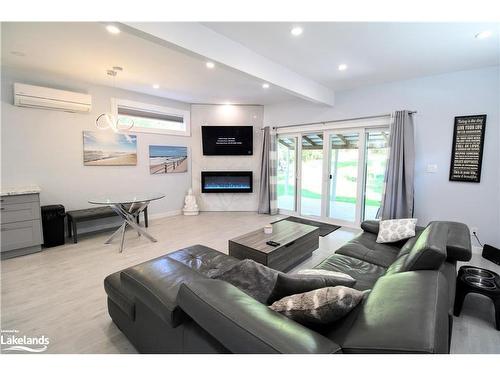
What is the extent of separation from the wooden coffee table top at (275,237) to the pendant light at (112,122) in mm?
2568

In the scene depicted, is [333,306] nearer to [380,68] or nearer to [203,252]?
[203,252]

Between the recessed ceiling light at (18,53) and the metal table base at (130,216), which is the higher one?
the recessed ceiling light at (18,53)

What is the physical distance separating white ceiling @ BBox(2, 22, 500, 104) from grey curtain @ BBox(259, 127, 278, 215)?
1.82 m

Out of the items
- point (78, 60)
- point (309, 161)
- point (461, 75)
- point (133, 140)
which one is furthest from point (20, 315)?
point (461, 75)

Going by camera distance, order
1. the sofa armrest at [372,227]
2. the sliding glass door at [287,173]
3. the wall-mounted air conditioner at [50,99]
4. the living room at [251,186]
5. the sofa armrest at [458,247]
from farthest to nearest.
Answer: the sliding glass door at [287,173]
the wall-mounted air conditioner at [50,99]
the sofa armrest at [372,227]
the sofa armrest at [458,247]
the living room at [251,186]

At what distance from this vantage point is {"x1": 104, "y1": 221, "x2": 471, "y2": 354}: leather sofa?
2.77 ft

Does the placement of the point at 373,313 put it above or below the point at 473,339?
above

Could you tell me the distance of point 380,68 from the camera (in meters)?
3.48

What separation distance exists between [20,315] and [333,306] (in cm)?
268

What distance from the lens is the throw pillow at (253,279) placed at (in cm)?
145

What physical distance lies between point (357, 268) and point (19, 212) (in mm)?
4373

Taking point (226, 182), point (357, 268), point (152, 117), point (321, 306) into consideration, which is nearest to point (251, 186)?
point (226, 182)

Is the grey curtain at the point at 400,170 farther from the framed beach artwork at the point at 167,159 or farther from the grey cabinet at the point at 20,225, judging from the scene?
the grey cabinet at the point at 20,225

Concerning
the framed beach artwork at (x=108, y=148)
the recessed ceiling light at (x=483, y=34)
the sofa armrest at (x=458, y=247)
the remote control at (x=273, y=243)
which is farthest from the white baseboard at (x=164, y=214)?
the recessed ceiling light at (x=483, y=34)
